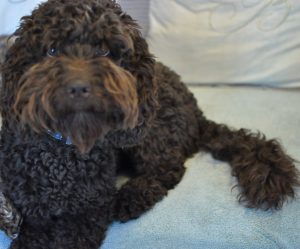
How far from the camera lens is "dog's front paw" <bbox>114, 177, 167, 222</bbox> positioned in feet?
4.45

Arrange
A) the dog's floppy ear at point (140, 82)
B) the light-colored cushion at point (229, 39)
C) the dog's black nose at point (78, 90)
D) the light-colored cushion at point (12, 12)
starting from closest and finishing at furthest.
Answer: the dog's black nose at point (78, 90) < the dog's floppy ear at point (140, 82) < the light-colored cushion at point (12, 12) < the light-colored cushion at point (229, 39)

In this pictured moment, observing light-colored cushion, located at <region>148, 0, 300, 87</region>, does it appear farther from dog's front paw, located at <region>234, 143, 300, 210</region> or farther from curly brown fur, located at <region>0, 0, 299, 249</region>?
dog's front paw, located at <region>234, 143, 300, 210</region>

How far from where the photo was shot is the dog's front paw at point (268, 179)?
1337 mm

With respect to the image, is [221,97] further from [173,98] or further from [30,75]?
[30,75]

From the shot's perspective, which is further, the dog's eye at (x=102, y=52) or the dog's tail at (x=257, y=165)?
the dog's tail at (x=257, y=165)

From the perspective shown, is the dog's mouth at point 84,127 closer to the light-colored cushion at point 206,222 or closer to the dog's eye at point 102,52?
the dog's eye at point 102,52

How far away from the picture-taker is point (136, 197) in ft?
4.56

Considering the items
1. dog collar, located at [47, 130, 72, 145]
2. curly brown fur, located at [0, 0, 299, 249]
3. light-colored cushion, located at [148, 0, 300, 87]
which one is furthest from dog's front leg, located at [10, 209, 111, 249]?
light-colored cushion, located at [148, 0, 300, 87]

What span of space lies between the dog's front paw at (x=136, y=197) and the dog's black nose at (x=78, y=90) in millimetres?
493

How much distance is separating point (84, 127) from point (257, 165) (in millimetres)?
612

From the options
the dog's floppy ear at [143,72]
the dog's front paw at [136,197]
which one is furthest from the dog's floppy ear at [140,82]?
the dog's front paw at [136,197]

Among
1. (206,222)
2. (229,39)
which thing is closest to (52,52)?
(206,222)

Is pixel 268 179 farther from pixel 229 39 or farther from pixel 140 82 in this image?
pixel 229 39

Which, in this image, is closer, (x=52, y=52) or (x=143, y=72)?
(x=52, y=52)
